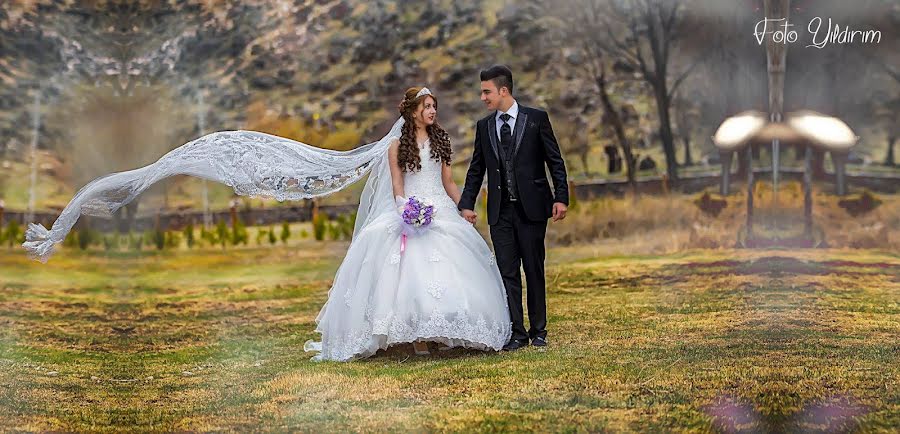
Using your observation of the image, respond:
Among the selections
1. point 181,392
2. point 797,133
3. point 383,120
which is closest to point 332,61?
point 383,120

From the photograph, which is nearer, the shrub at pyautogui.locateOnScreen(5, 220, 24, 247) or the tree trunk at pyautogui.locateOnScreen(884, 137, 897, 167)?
the tree trunk at pyautogui.locateOnScreen(884, 137, 897, 167)

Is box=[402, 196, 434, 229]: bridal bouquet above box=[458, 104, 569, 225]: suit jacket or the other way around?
the other way around

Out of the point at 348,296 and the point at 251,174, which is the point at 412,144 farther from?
the point at 251,174

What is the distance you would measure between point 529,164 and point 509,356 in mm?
1033

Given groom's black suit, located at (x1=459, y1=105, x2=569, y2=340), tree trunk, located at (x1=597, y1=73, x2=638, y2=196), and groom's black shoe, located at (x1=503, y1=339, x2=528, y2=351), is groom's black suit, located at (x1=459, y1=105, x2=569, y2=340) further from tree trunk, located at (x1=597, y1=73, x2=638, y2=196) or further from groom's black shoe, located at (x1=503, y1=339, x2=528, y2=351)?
tree trunk, located at (x1=597, y1=73, x2=638, y2=196)

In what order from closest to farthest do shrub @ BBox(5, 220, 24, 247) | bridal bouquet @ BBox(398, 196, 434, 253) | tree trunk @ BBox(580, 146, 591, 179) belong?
1. bridal bouquet @ BBox(398, 196, 434, 253)
2. tree trunk @ BBox(580, 146, 591, 179)
3. shrub @ BBox(5, 220, 24, 247)

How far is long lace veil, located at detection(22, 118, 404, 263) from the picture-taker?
5918 millimetres

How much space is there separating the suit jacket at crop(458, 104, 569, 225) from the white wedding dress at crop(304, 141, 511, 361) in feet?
0.71

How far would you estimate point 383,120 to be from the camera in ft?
40.7

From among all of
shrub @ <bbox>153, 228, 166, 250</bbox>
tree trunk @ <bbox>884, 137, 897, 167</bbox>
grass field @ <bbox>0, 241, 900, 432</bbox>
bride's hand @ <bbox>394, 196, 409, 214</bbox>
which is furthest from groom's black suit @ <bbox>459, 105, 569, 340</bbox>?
shrub @ <bbox>153, 228, 166, 250</bbox>


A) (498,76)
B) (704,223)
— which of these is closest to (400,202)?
(498,76)

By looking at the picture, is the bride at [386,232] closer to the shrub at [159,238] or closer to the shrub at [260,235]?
the shrub at [260,235]

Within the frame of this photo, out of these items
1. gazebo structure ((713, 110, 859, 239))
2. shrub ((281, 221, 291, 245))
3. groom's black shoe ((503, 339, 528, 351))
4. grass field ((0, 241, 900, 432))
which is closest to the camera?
grass field ((0, 241, 900, 432))

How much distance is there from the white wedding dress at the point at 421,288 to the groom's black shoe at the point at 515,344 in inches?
1.2
